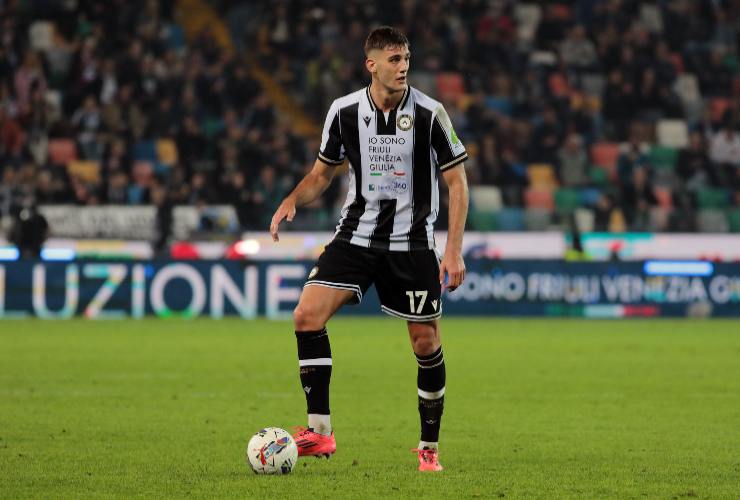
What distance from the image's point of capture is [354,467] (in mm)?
6828

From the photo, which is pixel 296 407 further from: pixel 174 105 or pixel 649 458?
pixel 174 105

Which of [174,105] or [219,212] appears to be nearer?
[219,212]

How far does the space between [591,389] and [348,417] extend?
270 centimetres

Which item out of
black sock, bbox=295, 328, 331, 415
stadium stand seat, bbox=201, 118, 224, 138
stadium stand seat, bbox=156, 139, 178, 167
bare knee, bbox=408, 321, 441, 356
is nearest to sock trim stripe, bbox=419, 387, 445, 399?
bare knee, bbox=408, 321, 441, 356

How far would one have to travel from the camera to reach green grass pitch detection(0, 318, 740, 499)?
634 cm

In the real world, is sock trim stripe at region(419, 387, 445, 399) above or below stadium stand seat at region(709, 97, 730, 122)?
below

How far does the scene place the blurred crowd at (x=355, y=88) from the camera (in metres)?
22.5

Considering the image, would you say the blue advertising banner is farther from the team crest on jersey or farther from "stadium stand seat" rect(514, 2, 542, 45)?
the team crest on jersey

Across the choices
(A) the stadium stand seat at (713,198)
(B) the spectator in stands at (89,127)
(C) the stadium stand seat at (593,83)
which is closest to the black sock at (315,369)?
(B) the spectator in stands at (89,127)

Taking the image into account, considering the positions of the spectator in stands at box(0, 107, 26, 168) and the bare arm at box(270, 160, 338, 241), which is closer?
the bare arm at box(270, 160, 338, 241)

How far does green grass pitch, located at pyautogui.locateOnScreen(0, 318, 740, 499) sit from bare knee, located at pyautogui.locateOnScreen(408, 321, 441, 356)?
0.57 m

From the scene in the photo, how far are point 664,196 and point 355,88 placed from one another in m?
5.55

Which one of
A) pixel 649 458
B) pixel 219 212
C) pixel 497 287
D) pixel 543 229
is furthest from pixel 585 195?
pixel 649 458

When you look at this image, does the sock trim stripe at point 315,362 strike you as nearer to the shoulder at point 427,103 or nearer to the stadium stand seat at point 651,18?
the shoulder at point 427,103
